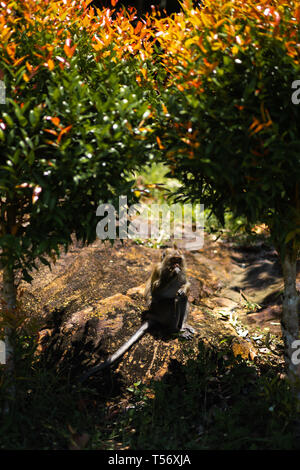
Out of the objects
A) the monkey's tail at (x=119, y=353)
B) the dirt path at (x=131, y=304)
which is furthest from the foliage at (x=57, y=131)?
the monkey's tail at (x=119, y=353)

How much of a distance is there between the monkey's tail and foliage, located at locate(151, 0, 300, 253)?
2084 mm

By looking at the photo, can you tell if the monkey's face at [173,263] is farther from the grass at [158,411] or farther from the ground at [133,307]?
the grass at [158,411]

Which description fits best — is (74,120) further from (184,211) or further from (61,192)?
(184,211)

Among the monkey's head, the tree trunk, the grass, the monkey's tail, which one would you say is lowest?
the grass

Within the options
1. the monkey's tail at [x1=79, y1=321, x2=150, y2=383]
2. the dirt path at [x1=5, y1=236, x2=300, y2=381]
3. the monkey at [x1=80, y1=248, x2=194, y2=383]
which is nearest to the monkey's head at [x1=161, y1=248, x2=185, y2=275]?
the monkey at [x1=80, y1=248, x2=194, y2=383]

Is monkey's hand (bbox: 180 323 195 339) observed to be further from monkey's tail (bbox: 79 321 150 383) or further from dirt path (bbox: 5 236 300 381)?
monkey's tail (bbox: 79 321 150 383)

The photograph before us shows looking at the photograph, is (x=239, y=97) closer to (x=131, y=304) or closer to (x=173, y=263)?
(x=173, y=263)

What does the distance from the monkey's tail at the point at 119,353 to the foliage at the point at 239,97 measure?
6.84ft

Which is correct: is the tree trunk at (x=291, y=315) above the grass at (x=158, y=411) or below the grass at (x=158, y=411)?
above

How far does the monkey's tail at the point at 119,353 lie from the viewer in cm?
421

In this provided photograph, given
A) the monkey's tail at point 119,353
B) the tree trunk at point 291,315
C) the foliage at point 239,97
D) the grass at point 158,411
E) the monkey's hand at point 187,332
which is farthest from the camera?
the monkey's hand at point 187,332

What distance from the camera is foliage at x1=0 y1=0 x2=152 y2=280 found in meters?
2.99
